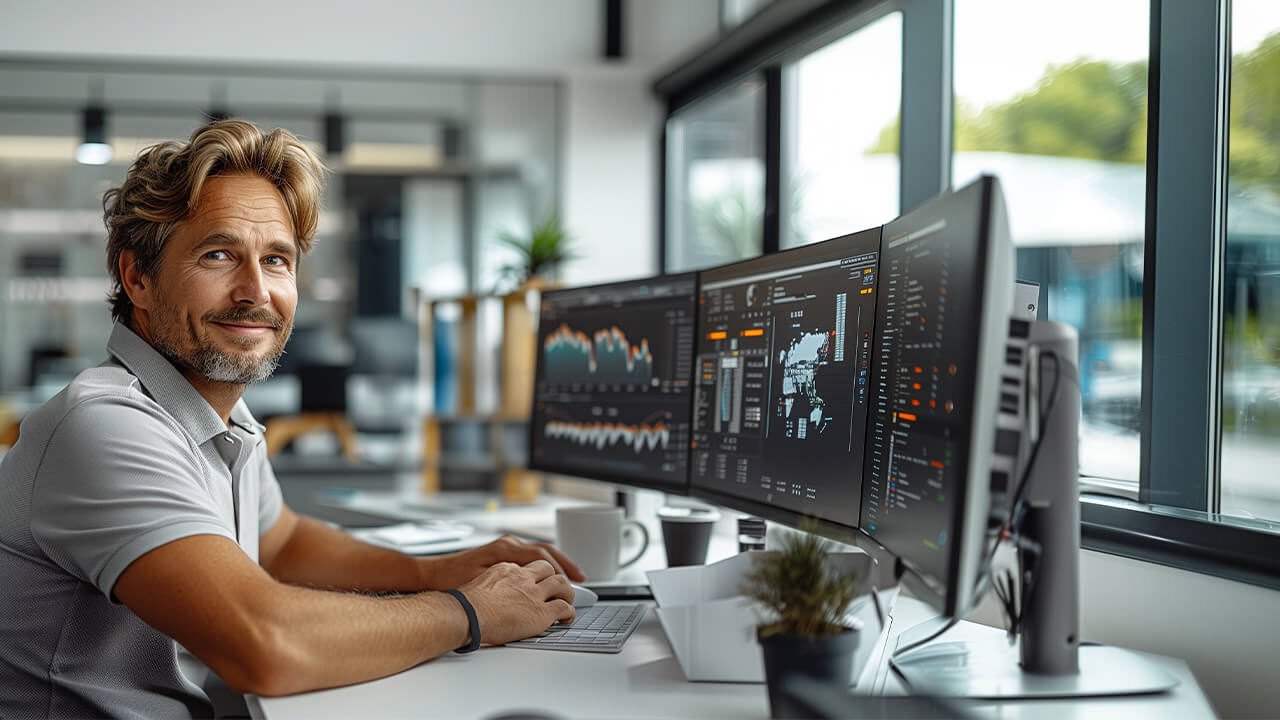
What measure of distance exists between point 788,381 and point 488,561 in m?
0.54

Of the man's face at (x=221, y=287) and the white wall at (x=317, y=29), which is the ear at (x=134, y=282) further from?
the white wall at (x=317, y=29)

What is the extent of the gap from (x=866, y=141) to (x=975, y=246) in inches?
78.7

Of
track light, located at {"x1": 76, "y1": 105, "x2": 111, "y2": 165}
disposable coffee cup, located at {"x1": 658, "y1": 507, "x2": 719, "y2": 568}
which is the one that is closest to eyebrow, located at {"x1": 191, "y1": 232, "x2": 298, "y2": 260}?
disposable coffee cup, located at {"x1": 658, "y1": 507, "x2": 719, "y2": 568}

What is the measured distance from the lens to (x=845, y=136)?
296cm

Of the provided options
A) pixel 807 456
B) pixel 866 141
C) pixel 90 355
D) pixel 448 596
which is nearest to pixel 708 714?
pixel 448 596

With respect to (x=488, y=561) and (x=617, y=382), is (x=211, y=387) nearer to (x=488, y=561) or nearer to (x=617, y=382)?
(x=488, y=561)

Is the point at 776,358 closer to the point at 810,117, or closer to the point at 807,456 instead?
the point at 807,456

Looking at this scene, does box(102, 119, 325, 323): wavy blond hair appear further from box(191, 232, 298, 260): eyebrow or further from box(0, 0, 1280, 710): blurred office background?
box(0, 0, 1280, 710): blurred office background

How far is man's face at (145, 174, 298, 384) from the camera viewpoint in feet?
4.66

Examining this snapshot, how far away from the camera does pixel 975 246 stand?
3.02 ft

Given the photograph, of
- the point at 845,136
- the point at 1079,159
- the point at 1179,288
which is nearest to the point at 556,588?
the point at 1179,288

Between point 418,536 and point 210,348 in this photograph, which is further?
point 418,536

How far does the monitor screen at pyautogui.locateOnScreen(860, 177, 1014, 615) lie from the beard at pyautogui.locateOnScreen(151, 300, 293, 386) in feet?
2.91

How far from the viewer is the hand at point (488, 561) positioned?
152cm
